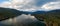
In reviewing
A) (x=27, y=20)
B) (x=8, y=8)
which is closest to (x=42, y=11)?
(x=27, y=20)

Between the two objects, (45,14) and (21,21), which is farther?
(21,21)

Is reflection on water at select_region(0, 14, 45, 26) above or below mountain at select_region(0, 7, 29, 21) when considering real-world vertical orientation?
below

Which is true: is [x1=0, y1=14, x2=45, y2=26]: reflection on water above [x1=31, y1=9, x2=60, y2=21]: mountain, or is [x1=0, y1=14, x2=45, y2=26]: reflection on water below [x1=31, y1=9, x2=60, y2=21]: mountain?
below

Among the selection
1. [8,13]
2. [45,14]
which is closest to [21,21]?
[8,13]

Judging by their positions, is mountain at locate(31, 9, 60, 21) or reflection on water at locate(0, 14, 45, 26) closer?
mountain at locate(31, 9, 60, 21)

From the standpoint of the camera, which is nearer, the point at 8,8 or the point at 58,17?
the point at 58,17

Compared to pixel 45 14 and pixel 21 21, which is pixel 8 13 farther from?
pixel 45 14

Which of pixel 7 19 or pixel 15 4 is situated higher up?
pixel 15 4

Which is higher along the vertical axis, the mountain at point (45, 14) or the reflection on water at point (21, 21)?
the mountain at point (45, 14)

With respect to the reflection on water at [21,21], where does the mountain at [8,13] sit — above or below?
above

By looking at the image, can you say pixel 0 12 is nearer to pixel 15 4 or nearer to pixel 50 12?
pixel 15 4

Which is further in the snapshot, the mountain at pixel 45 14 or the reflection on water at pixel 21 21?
the reflection on water at pixel 21 21
